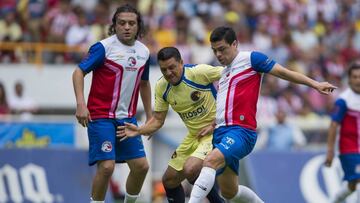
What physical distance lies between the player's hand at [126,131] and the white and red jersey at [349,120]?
3.60 metres

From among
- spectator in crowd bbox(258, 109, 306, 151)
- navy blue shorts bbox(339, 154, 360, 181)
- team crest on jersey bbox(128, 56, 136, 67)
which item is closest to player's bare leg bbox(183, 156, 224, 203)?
team crest on jersey bbox(128, 56, 136, 67)

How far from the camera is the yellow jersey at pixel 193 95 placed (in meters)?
11.4

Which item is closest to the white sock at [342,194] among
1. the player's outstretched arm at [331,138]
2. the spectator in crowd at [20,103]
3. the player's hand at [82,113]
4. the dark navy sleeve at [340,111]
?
the player's outstretched arm at [331,138]

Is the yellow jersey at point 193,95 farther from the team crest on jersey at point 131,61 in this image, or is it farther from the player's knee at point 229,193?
the player's knee at point 229,193

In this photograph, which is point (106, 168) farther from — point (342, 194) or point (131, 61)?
point (342, 194)

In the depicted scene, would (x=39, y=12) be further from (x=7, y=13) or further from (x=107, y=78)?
(x=107, y=78)

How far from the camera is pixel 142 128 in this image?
37.1ft

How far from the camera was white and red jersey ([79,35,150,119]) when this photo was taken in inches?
443

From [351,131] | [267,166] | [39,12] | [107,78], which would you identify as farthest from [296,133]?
[107,78]

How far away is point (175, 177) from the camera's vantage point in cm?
1146

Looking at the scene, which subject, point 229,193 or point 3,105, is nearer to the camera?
point 229,193

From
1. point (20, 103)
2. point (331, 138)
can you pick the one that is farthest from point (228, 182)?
point (20, 103)

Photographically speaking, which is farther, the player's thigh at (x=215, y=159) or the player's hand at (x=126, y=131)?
the player's hand at (x=126, y=131)

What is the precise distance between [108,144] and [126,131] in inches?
10.1
